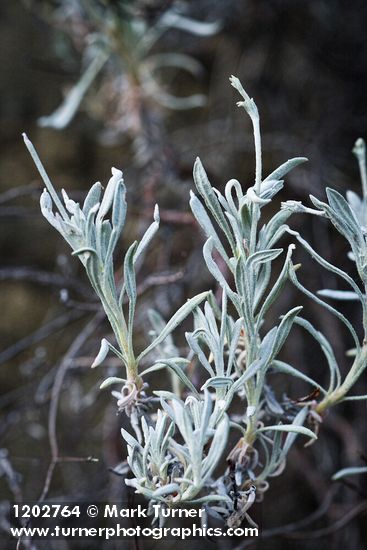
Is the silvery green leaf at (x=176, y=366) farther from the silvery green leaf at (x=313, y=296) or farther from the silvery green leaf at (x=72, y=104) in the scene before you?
the silvery green leaf at (x=72, y=104)

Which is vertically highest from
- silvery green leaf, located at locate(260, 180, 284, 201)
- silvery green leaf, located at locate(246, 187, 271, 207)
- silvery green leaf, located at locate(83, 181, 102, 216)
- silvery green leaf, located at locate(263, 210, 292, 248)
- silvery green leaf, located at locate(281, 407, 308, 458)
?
silvery green leaf, located at locate(83, 181, 102, 216)

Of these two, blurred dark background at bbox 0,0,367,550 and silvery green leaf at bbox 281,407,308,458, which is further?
blurred dark background at bbox 0,0,367,550

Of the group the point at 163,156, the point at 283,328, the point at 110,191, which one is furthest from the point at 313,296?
the point at 163,156

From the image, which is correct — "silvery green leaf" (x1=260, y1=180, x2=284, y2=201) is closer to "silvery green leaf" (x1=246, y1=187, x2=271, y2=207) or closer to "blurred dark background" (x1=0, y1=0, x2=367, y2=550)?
"silvery green leaf" (x1=246, y1=187, x2=271, y2=207)

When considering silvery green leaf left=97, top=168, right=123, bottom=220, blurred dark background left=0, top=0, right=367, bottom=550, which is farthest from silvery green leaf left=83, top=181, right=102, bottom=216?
blurred dark background left=0, top=0, right=367, bottom=550

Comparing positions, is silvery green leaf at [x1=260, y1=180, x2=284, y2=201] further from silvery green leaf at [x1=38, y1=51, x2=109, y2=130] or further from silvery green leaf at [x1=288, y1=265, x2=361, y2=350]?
silvery green leaf at [x1=38, y1=51, x2=109, y2=130]

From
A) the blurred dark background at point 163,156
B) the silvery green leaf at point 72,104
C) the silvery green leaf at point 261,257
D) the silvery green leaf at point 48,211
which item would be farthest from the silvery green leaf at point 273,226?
the silvery green leaf at point 72,104

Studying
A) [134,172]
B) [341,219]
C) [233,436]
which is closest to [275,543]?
[233,436]

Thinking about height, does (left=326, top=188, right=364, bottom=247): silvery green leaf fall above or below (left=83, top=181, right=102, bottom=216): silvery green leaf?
below

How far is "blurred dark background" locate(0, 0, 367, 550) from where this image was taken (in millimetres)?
831

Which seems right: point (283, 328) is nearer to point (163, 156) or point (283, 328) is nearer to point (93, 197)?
point (93, 197)

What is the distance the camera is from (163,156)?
0.83m

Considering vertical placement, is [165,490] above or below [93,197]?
below

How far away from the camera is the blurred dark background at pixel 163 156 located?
2.72ft
